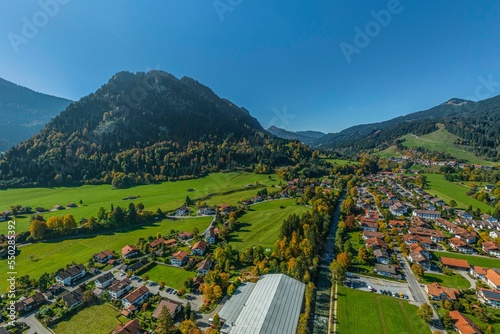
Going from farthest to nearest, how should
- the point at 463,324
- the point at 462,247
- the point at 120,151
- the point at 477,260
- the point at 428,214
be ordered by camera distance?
the point at 120,151 → the point at 428,214 → the point at 462,247 → the point at 477,260 → the point at 463,324

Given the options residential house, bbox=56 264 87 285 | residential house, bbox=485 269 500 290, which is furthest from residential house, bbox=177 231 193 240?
residential house, bbox=485 269 500 290

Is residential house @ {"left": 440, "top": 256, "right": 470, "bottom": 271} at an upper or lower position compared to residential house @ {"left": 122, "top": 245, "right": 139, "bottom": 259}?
upper

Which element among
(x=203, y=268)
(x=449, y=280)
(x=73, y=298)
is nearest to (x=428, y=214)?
(x=449, y=280)

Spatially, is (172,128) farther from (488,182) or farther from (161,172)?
(488,182)

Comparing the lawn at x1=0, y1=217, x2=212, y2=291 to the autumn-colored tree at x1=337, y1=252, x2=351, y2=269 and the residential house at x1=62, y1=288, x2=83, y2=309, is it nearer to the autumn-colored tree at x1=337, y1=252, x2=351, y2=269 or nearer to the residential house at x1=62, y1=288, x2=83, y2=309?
the residential house at x1=62, y1=288, x2=83, y2=309

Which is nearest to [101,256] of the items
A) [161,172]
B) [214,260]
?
[214,260]

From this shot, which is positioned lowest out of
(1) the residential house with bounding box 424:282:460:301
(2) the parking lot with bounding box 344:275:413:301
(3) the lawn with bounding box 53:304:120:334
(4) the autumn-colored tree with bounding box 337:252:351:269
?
(3) the lawn with bounding box 53:304:120:334

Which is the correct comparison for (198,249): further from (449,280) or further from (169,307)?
(449,280)
